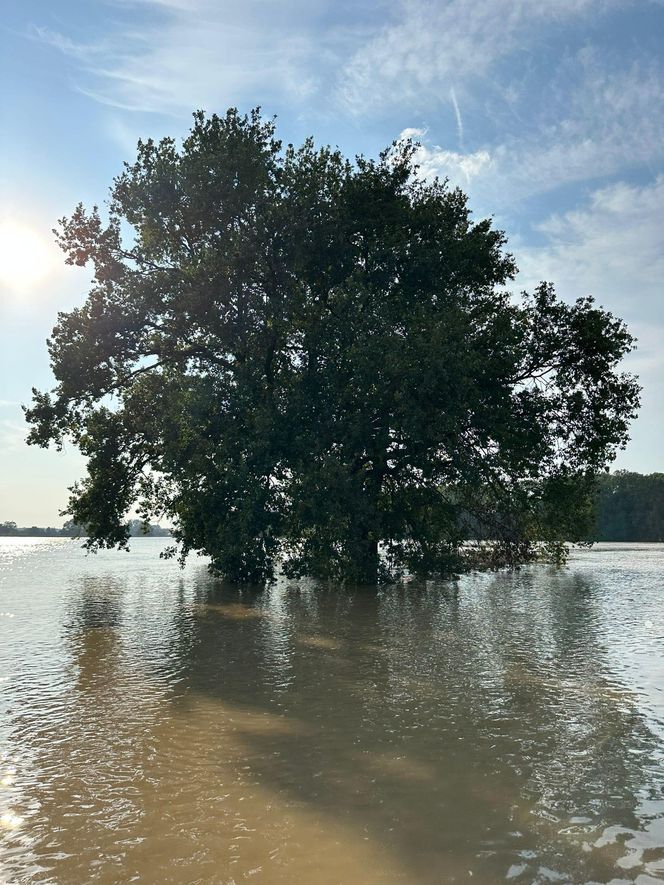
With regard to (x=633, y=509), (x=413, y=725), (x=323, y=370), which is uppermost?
(x=323, y=370)

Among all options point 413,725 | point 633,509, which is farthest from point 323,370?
point 633,509

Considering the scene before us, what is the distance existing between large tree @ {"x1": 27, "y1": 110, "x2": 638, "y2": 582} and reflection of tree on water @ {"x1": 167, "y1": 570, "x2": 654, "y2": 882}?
1067 centimetres

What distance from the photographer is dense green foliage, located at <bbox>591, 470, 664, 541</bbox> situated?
132 m

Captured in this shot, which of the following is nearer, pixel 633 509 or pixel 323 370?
pixel 323 370

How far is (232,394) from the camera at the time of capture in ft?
Answer: 96.6

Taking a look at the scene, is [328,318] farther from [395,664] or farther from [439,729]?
[439,729]

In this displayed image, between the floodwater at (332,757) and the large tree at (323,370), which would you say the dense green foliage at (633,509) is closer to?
the large tree at (323,370)

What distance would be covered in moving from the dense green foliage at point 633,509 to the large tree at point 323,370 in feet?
355

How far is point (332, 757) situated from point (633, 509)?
5537 inches

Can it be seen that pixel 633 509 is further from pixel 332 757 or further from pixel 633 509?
pixel 332 757

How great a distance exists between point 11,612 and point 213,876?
62.9 ft

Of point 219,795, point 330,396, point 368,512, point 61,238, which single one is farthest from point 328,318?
point 219,795

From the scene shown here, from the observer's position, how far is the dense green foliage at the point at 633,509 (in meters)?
132

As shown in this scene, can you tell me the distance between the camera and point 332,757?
26.1 feet
